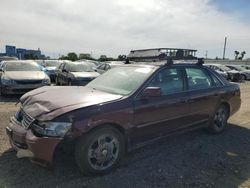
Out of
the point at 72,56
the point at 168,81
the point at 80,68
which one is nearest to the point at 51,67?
the point at 80,68

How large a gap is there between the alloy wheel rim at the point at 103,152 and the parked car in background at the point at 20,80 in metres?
6.71

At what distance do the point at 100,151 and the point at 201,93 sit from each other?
250 cm

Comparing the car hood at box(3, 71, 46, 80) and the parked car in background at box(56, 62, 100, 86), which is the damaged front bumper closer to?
the car hood at box(3, 71, 46, 80)

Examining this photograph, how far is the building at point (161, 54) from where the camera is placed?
16.2 ft

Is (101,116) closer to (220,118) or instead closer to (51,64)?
(220,118)

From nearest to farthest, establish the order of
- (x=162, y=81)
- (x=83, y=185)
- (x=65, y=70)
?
Result: (x=83, y=185), (x=162, y=81), (x=65, y=70)

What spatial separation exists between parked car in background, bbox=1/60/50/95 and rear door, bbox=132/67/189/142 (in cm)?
651

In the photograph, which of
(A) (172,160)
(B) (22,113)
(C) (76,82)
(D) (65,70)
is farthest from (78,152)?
(D) (65,70)

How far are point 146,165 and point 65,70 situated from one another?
364 inches

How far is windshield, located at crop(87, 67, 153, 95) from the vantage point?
402 centimetres

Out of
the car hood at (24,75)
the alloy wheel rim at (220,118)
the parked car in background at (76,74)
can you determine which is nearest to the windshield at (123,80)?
the alloy wheel rim at (220,118)

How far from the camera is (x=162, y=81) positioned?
431cm

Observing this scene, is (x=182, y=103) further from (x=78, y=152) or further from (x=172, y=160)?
(x=78, y=152)

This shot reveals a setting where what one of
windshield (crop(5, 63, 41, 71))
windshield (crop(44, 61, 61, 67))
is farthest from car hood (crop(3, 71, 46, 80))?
windshield (crop(44, 61, 61, 67))
